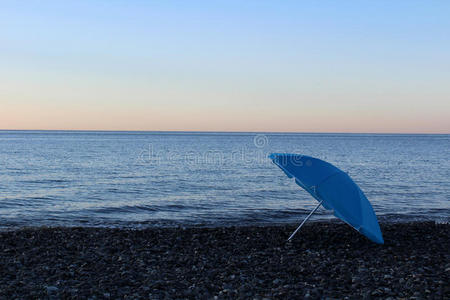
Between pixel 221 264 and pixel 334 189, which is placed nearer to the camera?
pixel 221 264

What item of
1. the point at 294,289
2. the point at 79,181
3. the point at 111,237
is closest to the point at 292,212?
the point at 111,237

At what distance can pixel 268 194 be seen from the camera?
2447cm

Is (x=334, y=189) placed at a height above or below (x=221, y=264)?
above

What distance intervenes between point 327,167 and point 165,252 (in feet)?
16.4

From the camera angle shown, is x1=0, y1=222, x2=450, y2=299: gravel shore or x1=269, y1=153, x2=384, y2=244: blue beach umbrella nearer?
x1=0, y1=222, x2=450, y2=299: gravel shore

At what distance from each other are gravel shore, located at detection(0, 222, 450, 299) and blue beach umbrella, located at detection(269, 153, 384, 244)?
0.92m

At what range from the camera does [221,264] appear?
31.8ft

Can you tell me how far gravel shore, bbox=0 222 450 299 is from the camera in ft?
25.6

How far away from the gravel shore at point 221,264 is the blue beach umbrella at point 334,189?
0.92 meters

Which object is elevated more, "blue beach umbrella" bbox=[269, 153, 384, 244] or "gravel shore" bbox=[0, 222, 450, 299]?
"blue beach umbrella" bbox=[269, 153, 384, 244]

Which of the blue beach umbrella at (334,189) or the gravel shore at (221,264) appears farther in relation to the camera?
the blue beach umbrella at (334,189)

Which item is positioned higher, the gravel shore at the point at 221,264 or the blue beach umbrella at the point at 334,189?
the blue beach umbrella at the point at 334,189

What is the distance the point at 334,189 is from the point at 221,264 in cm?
362

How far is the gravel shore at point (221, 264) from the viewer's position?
7.79 metres
